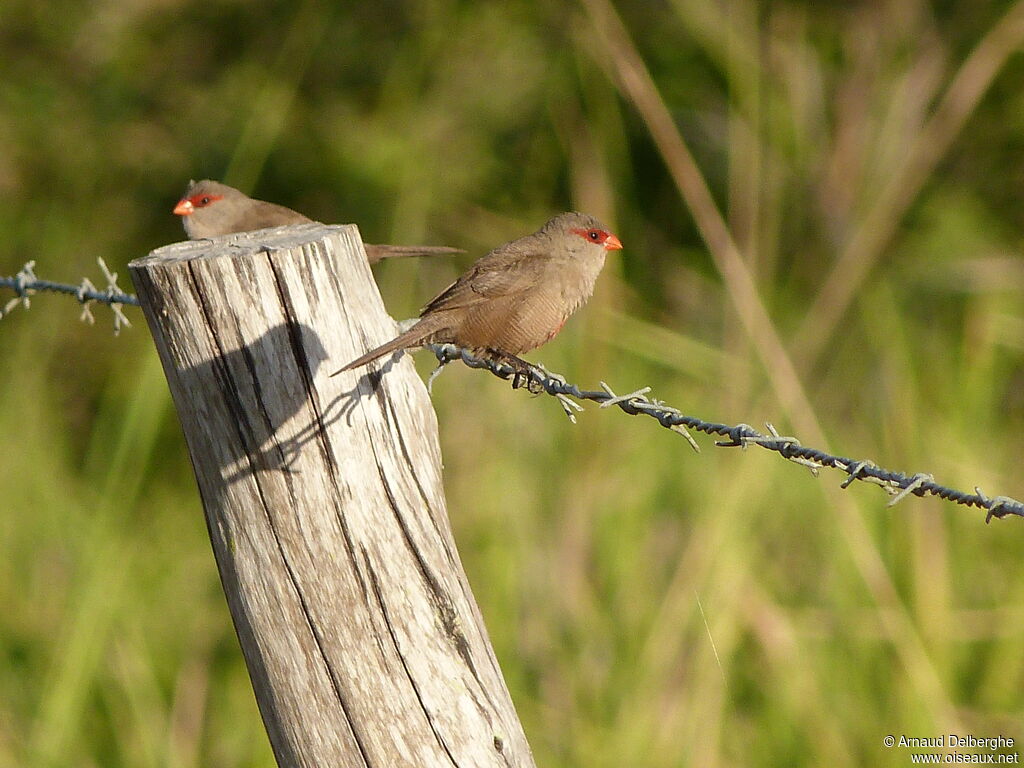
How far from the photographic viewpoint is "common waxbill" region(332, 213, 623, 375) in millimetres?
3953

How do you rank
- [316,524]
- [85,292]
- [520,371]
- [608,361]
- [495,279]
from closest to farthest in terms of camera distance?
[316,524], [85,292], [520,371], [495,279], [608,361]

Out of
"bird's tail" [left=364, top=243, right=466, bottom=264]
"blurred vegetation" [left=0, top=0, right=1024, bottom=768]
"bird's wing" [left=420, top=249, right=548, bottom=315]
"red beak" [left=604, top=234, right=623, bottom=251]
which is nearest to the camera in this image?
Result: "bird's wing" [left=420, top=249, right=548, bottom=315]

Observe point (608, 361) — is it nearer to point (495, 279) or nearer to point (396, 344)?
point (495, 279)

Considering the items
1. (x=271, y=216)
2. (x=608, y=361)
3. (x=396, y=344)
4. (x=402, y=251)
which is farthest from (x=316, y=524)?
(x=608, y=361)

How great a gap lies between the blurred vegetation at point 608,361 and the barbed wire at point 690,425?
0.76 m

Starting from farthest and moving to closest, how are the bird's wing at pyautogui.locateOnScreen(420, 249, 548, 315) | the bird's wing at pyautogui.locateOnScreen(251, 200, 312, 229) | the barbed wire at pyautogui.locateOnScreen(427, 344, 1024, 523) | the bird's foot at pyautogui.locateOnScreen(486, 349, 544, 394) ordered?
1. the bird's wing at pyautogui.locateOnScreen(251, 200, 312, 229)
2. the bird's wing at pyautogui.locateOnScreen(420, 249, 548, 315)
3. the bird's foot at pyautogui.locateOnScreen(486, 349, 544, 394)
4. the barbed wire at pyautogui.locateOnScreen(427, 344, 1024, 523)

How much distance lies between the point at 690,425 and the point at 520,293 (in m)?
1.30

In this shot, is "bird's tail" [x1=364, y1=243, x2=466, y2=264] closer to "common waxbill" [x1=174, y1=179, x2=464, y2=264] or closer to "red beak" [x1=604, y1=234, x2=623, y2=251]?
"red beak" [x1=604, y1=234, x2=623, y2=251]

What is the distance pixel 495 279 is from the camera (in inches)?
160

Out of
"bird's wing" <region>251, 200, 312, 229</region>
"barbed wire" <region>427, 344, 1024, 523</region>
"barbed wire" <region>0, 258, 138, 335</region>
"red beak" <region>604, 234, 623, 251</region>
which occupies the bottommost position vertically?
"barbed wire" <region>427, 344, 1024, 523</region>

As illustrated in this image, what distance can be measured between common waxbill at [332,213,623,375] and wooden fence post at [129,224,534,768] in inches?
44.5

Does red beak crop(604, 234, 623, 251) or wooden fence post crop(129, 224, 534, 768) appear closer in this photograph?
wooden fence post crop(129, 224, 534, 768)

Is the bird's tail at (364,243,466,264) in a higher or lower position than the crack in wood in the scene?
higher

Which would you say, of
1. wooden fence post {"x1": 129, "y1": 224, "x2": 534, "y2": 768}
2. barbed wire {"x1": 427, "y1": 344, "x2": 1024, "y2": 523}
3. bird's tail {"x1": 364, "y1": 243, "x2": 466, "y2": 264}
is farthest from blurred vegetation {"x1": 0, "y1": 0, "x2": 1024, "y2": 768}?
wooden fence post {"x1": 129, "y1": 224, "x2": 534, "y2": 768}
